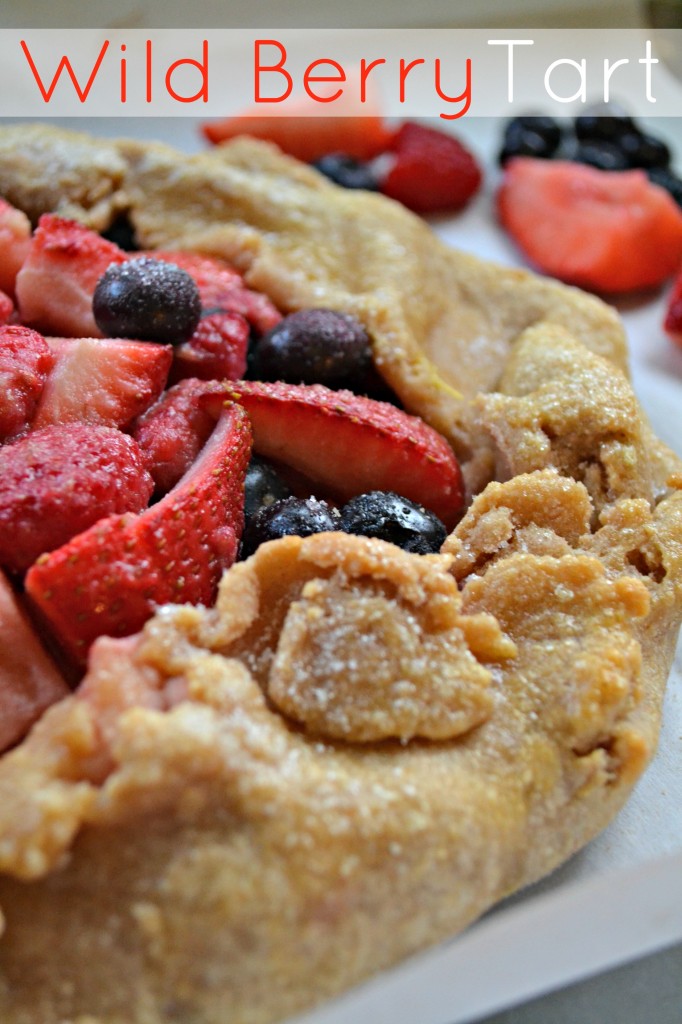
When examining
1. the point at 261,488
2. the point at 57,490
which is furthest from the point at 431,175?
the point at 57,490

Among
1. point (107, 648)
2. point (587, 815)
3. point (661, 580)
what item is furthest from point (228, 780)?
point (661, 580)

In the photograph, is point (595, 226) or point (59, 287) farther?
point (595, 226)

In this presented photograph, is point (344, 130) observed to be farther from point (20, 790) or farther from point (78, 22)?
point (20, 790)

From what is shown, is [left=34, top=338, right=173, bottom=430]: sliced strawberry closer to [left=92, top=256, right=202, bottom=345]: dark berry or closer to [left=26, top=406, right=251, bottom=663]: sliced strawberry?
[left=92, top=256, right=202, bottom=345]: dark berry

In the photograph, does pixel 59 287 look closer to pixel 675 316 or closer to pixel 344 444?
pixel 344 444

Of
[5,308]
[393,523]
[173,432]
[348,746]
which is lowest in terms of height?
[348,746]

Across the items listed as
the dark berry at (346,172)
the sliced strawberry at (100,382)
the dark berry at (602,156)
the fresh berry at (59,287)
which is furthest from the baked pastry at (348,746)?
the dark berry at (602,156)

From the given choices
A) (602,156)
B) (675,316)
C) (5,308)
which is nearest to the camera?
(5,308)

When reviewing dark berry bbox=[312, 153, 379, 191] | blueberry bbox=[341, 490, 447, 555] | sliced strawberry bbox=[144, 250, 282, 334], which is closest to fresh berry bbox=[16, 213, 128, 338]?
sliced strawberry bbox=[144, 250, 282, 334]
